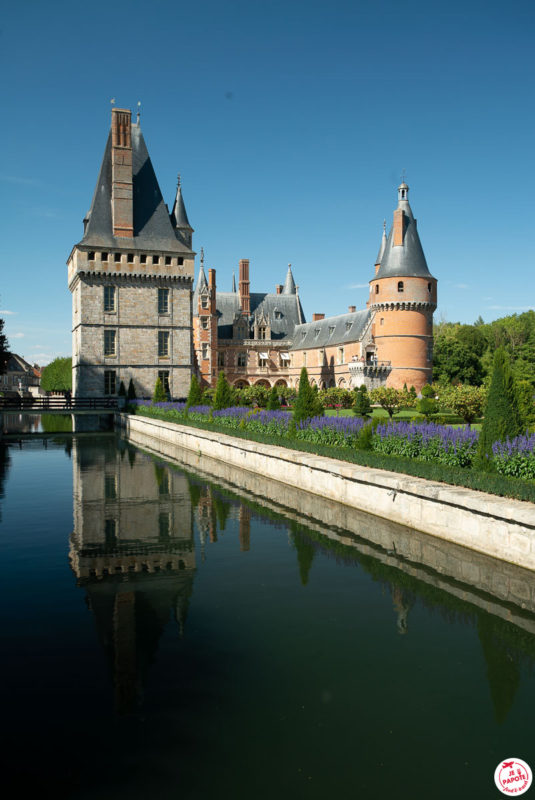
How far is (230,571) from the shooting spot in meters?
8.22

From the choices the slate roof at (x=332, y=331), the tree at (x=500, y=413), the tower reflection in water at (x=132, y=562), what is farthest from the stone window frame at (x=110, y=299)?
the tree at (x=500, y=413)

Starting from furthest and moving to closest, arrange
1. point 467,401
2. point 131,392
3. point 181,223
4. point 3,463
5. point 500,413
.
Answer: point 181,223 → point 131,392 → point 467,401 → point 3,463 → point 500,413

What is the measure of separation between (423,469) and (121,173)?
35.9 m

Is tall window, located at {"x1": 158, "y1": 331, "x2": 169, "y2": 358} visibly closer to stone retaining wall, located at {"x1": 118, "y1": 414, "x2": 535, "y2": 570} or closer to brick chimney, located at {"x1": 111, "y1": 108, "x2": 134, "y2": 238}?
brick chimney, located at {"x1": 111, "y1": 108, "x2": 134, "y2": 238}

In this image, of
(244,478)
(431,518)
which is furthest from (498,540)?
(244,478)

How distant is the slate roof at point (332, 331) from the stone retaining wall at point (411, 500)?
3982 centimetres

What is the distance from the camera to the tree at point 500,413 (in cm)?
1026

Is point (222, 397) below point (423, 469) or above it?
above

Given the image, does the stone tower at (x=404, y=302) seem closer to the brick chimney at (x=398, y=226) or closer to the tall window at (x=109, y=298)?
the brick chimney at (x=398, y=226)

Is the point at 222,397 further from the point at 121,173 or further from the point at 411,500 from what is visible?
the point at 121,173

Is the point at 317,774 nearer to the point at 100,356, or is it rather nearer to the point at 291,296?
the point at 100,356

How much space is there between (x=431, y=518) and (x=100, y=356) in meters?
33.5

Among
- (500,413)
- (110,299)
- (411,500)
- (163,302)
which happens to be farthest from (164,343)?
(411,500)

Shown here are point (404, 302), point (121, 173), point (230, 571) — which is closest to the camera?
point (230, 571)
